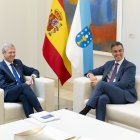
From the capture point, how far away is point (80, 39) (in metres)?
4.29

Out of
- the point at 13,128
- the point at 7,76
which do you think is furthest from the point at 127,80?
the point at 13,128

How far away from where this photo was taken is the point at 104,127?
2.75 metres

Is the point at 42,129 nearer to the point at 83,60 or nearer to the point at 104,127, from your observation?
the point at 104,127

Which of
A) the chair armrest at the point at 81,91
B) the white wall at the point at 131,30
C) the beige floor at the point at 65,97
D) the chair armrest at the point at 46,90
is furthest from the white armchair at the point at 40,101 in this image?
the white wall at the point at 131,30

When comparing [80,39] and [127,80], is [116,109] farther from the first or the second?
[80,39]

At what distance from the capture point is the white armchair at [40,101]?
11.3ft

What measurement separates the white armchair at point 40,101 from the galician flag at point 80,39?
56 cm

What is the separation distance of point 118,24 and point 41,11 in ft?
6.36

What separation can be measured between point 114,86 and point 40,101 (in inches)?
37.1

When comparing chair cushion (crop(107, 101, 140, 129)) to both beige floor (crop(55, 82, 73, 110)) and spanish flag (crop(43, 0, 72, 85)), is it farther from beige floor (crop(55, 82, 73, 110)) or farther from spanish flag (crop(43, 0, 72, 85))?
beige floor (crop(55, 82, 73, 110))

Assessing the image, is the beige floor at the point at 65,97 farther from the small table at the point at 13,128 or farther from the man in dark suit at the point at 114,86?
the small table at the point at 13,128

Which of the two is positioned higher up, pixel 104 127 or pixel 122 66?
pixel 122 66

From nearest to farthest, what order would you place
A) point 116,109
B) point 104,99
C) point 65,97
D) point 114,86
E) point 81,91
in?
1. point 116,109
2. point 104,99
3. point 114,86
4. point 81,91
5. point 65,97

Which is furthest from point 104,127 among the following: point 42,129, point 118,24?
point 118,24
